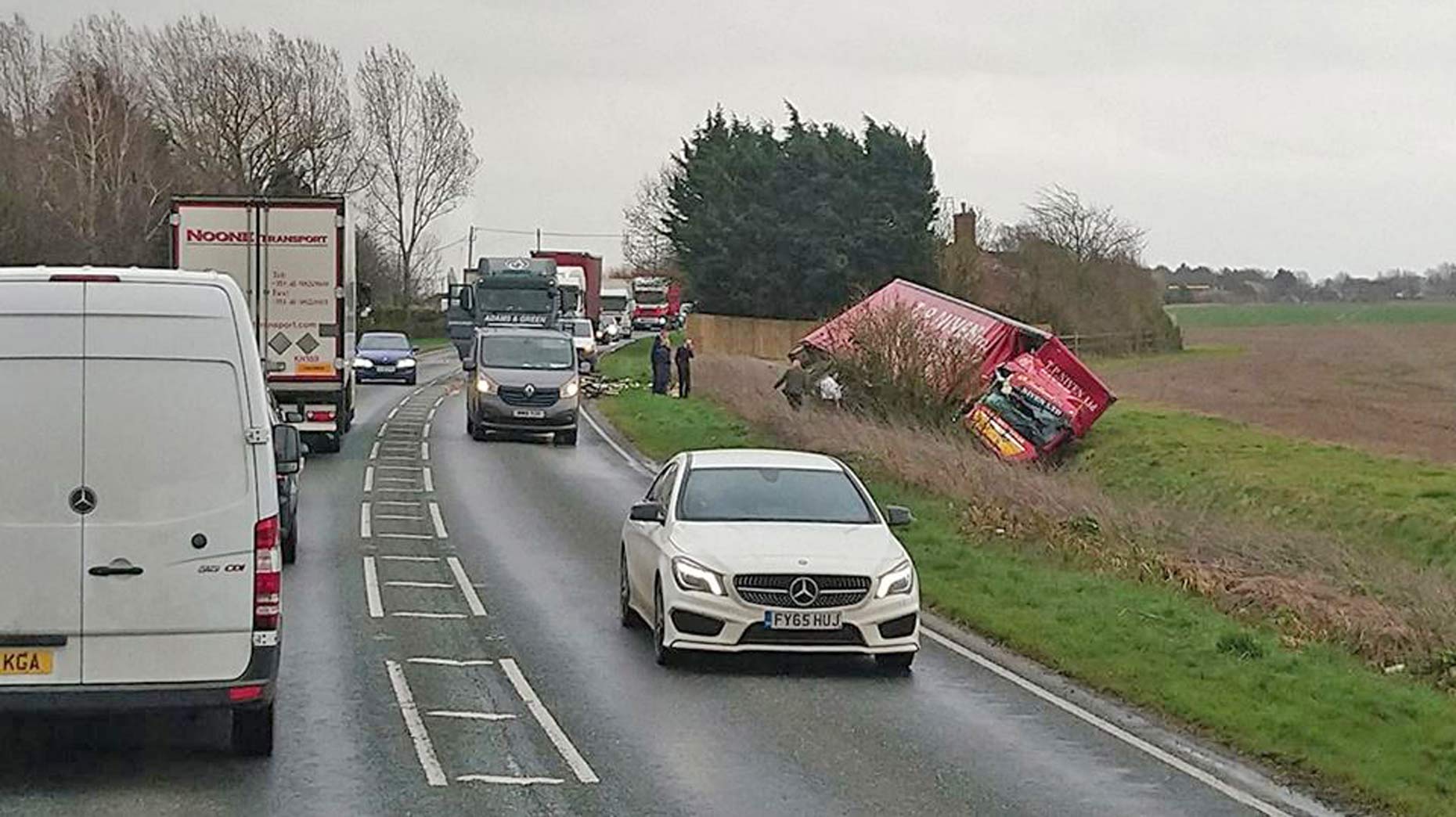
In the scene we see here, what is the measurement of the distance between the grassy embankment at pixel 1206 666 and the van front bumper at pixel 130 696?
5783 millimetres

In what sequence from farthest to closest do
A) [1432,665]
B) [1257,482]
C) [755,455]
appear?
1. [1257,482]
2. [755,455]
3. [1432,665]

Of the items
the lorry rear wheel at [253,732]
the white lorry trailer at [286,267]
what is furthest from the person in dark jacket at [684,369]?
the lorry rear wheel at [253,732]

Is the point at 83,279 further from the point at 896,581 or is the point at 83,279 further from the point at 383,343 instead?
the point at 383,343

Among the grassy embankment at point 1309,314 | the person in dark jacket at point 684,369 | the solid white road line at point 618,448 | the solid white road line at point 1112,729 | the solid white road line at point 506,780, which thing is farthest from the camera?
the grassy embankment at point 1309,314

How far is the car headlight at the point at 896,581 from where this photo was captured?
13.8m

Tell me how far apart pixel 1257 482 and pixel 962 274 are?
41470mm

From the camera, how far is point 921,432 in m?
31.9

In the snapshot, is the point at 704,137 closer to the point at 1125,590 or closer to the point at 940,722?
the point at 1125,590

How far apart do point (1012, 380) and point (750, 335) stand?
3762 centimetres

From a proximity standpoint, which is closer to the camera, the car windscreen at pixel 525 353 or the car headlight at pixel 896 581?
the car headlight at pixel 896 581

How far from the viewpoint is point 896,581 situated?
13.9 meters

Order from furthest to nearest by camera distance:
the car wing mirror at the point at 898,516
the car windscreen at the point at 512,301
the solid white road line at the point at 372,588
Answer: the car windscreen at the point at 512,301 → the solid white road line at the point at 372,588 → the car wing mirror at the point at 898,516

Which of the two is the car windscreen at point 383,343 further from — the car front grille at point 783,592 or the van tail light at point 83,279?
the van tail light at point 83,279

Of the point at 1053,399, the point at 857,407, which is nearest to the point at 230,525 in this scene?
the point at 857,407
